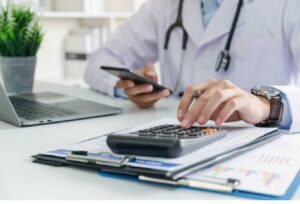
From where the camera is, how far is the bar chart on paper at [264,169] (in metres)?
0.49

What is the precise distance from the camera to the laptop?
2.94ft

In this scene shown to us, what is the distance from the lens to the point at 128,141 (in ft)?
1.81

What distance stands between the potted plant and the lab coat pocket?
1.82 ft

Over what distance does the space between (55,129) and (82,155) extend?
0.97 feet

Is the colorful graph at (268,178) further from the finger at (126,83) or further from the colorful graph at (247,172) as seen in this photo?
the finger at (126,83)

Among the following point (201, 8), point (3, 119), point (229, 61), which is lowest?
point (3, 119)

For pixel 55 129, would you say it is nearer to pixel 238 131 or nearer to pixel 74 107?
pixel 74 107

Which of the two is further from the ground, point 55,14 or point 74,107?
point 55,14

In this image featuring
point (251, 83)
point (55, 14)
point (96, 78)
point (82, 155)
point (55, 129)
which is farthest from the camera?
point (55, 14)

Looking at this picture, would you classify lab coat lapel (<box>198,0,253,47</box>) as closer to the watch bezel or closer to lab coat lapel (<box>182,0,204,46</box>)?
lab coat lapel (<box>182,0,204,46</box>)

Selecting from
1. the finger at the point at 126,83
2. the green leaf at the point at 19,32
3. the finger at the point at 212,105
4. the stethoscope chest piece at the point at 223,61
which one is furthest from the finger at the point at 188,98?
the green leaf at the point at 19,32
